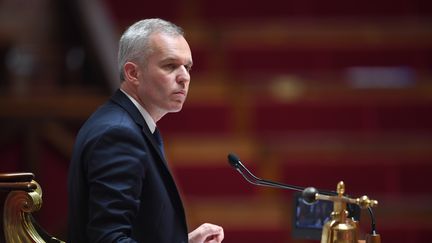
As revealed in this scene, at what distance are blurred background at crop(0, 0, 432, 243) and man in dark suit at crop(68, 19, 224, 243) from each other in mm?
1052

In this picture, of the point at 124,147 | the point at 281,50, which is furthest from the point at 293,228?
the point at 281,50

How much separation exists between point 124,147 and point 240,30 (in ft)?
5.83

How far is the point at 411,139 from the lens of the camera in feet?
7.59

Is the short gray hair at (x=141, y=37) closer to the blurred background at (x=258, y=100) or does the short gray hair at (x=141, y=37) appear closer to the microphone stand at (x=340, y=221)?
the microphone stand at (x=340, y=221)

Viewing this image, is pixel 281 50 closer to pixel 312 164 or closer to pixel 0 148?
pixel 312 164

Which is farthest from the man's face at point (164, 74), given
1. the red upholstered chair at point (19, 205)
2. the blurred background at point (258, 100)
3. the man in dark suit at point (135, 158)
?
the blurred background at point (258, 100)

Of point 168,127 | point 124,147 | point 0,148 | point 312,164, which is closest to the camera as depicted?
point 124,147

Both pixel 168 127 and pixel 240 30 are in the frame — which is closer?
pixel 168 127

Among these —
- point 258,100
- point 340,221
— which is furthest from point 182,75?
point 258,100

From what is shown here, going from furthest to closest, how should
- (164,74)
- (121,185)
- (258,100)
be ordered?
1. (258,100)
2. (164,74)
3. (121,185)

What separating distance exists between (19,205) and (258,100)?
154 cm

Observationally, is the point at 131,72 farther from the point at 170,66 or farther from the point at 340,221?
the point at 340,221

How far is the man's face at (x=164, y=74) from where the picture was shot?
0.94 meters

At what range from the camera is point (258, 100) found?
94.0 inches
